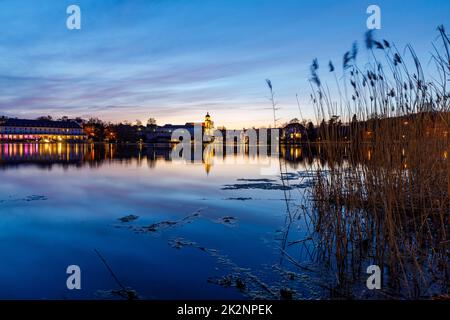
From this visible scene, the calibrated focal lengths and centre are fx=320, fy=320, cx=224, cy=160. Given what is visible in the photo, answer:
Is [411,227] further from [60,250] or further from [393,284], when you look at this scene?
[60,250]

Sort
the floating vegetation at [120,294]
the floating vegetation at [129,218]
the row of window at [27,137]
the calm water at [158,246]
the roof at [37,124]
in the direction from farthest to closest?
the roof at [37,124] < the row of window at [27,137] < the floating vegetation at [129,218] < the calm water at [158,246] < the floating vegetation at [120,294]

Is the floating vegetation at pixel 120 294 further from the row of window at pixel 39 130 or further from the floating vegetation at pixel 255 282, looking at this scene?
the row of window at pixel 39 130

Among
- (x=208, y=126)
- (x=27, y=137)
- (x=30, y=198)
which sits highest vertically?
(x=208, y=126)

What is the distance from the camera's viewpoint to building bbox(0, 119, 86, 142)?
110m

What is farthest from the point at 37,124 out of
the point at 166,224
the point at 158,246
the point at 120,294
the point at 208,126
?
the point at 120,294

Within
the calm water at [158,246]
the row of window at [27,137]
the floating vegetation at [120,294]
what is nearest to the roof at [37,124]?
the row of window at [27,137]

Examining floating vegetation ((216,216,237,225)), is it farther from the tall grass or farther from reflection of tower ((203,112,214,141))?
reflection of tower ((203,112,214,141))

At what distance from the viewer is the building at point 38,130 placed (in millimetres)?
110000

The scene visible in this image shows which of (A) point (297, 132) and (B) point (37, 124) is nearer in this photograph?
(A) point (297, 132)

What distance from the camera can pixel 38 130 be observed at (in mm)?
114812

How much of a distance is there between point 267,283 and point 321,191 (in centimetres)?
254

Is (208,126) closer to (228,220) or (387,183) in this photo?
(228,220)

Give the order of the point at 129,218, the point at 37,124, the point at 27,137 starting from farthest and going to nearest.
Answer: the point at 37,124, the point at 27,137, the point at 129,218

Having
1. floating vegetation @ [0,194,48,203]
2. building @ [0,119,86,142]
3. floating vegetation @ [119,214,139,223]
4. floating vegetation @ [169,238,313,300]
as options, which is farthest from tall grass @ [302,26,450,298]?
building @ [0,119,86,142]
